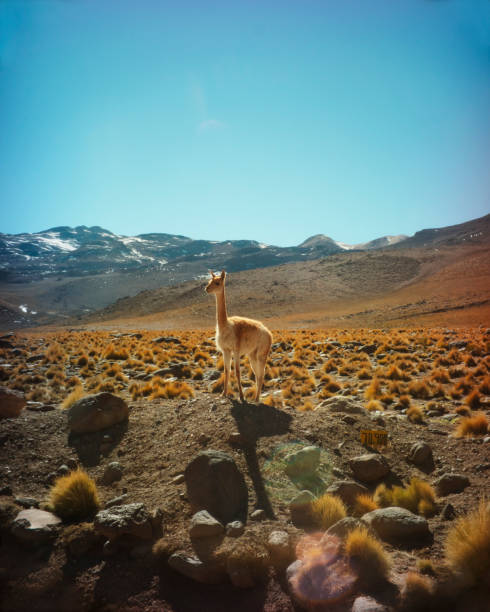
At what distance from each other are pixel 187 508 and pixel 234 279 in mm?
102054

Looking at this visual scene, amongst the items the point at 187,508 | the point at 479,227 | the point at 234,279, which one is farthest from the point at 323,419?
the point at 479,227

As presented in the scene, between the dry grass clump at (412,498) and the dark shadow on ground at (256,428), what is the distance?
1761mm

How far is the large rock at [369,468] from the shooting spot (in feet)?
19.9

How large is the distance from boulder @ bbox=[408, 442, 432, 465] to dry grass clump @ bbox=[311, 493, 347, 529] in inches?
100

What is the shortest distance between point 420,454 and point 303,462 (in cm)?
247

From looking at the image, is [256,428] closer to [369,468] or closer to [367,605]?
[369,468]

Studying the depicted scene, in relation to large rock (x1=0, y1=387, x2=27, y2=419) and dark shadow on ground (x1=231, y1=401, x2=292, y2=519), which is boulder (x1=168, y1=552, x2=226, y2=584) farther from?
large rock (x1=0, y1=387, x2=27, y2=419)

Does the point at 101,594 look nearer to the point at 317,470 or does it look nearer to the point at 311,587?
the point at 311,587

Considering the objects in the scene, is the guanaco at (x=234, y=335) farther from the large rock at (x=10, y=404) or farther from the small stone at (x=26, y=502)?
the large rock at (x=10, y=404)

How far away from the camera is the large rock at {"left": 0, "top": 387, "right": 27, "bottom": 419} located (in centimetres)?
808

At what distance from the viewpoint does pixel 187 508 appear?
504 centimetres

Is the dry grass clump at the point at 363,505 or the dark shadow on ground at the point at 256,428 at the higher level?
the dark shadow on ground at the point at 256,428

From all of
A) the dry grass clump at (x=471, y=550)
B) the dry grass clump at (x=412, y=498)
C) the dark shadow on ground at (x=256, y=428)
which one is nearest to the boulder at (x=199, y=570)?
the dark shadow on ground at (x=256, y=428)

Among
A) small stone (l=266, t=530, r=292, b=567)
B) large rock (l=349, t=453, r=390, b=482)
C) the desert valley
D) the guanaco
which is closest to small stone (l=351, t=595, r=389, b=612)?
the desert valley
